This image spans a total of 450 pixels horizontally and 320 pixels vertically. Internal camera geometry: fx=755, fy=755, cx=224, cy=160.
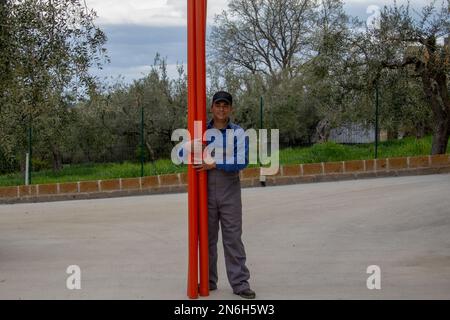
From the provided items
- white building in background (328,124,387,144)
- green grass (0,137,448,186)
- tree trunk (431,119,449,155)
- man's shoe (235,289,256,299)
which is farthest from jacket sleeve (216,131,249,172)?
white building in background (328,124,387,144)

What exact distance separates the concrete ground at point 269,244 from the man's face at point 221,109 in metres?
1.67

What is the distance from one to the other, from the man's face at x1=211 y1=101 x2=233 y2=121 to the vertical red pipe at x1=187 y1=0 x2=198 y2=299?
7.9 inches

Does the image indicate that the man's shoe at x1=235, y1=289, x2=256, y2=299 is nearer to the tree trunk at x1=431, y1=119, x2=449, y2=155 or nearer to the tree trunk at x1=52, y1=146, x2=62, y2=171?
the tree trunk at x1=431, y1=119, x2=449, y2=155

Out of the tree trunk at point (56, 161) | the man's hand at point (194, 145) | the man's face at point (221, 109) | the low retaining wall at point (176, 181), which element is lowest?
the low retaining wall at point (176, 181)

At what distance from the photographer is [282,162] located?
17391 mm

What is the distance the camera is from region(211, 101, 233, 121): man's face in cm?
700

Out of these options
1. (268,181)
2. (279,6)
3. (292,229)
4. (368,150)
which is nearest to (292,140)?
(368,150)

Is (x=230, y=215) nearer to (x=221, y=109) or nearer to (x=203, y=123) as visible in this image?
(x=203, y=123)

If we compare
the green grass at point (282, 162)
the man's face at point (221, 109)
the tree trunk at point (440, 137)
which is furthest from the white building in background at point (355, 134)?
the man's face at point (221, 109)

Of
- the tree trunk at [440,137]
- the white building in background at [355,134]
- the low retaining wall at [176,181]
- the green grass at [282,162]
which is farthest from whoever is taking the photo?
the white building in background at [355,134]

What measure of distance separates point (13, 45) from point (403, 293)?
200 inches

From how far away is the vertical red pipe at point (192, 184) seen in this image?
693cm

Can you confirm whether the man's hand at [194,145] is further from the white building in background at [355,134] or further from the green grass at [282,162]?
the white building in background at [355,134]
